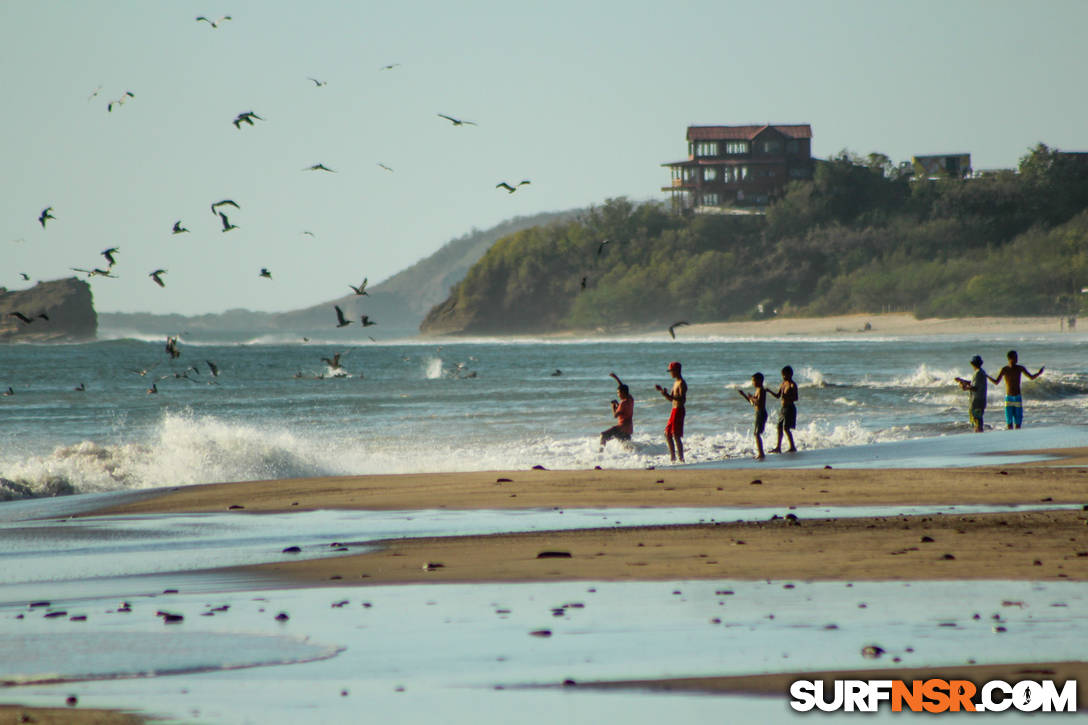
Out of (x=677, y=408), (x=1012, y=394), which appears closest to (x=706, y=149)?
(x=1012, y=394)

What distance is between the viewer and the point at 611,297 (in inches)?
5340

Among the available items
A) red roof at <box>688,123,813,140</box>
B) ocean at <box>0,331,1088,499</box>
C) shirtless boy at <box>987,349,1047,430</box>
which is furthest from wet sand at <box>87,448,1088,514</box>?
red roof at <box>688,123,813,140</box>

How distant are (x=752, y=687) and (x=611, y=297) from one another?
13081cm

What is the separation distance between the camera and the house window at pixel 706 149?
13712 centimetres

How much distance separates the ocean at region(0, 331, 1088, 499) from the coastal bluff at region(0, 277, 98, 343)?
84.2 metres

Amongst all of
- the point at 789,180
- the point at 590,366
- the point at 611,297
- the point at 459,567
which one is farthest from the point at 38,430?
the point at 789,180

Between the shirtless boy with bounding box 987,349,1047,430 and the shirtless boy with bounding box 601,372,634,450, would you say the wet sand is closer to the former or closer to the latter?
the shirtless boy with bounding box 601,372,634,450

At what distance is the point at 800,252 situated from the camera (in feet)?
431

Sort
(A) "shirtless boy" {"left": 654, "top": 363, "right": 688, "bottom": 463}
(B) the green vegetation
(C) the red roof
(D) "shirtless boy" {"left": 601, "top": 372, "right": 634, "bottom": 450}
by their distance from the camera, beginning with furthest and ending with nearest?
1. (C) the red roof
2. (B) the green vegetation
3. (D) "shirtless boy" {"left": 601, "top": 372, "right": 634, "bottom": 450}
4. (A) "shirtless boy" {"left": 654, "top": 363, "right": 688, "bottom": 463}

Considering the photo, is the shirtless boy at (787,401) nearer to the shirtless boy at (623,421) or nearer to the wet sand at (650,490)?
the wet sand at (650,490)

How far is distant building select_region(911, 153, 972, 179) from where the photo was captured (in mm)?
144875

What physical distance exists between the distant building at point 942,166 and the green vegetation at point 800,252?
2.99 metres

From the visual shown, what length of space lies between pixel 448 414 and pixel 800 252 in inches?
4104

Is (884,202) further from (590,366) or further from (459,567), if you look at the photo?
(459,567)
